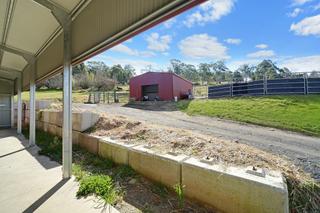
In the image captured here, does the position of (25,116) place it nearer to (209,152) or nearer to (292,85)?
(209,152)

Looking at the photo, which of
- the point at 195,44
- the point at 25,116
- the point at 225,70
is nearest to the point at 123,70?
the point at 195,44

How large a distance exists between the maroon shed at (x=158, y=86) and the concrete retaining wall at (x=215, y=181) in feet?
49.5

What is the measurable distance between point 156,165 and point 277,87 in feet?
42.9

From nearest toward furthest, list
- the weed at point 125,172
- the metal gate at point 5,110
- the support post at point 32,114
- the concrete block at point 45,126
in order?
the weed at point 125,172, the support post at point 32,114, the concrete block at point 45,126, the metal gate at point 5,110

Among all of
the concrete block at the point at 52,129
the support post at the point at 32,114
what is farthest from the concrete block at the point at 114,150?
the concrete block at the point at 52,129

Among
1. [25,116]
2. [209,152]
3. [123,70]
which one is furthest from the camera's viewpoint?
[123,70]

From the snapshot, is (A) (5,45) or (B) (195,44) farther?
(B) (195,44)

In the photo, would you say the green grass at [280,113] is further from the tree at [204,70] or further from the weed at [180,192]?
the tree at [204,70]

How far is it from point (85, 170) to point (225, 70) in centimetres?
7067

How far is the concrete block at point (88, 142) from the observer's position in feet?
16.2

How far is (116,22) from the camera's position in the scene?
2.60m

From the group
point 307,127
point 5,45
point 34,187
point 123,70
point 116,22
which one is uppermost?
point 123,70

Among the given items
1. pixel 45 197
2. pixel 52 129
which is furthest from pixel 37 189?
pixel 52 129

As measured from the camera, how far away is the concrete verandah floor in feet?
8.89
